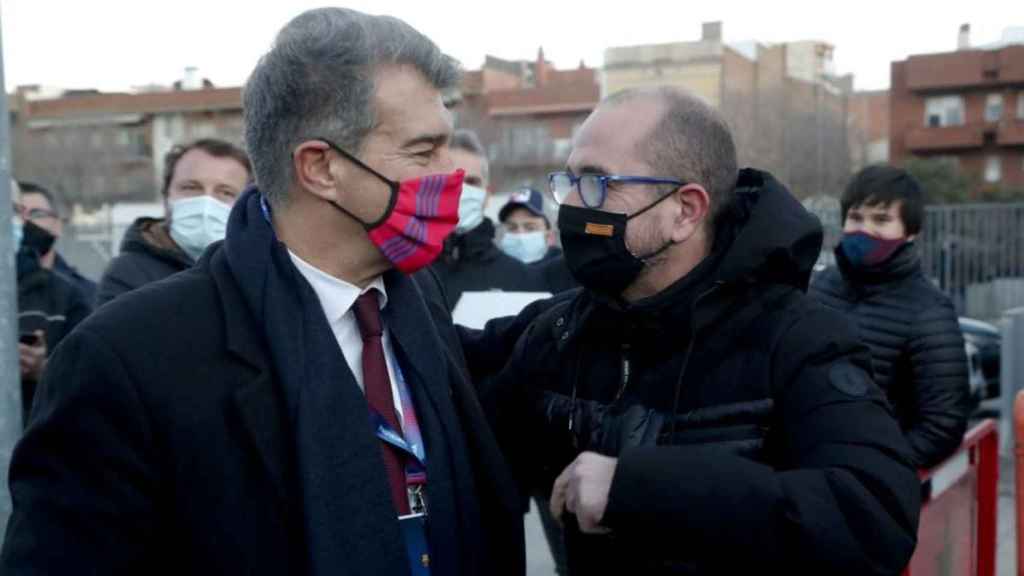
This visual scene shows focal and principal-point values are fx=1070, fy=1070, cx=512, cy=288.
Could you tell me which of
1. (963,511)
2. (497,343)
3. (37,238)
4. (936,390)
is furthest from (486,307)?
(37,238)

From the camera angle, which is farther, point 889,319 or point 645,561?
point 889,319

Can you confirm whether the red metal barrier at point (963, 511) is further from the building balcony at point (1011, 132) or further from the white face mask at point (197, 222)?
the building balcony at point (1011, 132)

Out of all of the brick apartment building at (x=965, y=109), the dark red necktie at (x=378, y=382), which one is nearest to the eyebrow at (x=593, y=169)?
the dark red necktie at (x=378, y=382)

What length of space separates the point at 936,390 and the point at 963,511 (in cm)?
67

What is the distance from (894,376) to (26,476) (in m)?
3.10

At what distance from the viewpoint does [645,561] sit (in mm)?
2061

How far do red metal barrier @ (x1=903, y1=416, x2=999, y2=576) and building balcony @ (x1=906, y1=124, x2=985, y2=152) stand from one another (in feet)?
146

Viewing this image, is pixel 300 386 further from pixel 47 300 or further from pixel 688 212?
pixel 47 300

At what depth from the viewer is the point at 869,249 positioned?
4145 millimetres

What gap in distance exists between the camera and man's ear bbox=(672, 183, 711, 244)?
2266mm

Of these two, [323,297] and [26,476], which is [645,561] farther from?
[26,476]

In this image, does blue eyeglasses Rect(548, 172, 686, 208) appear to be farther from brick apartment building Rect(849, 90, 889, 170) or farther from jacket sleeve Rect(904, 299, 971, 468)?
brick apartment building Rect(849, 90, 889, 170)

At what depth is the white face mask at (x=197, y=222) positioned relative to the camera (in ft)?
13.6

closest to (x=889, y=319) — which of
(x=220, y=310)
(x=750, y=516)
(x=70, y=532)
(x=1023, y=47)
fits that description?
(x=750, y=516)
